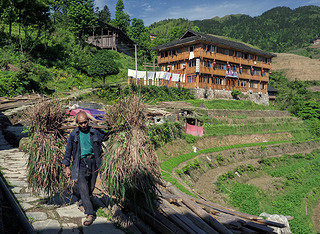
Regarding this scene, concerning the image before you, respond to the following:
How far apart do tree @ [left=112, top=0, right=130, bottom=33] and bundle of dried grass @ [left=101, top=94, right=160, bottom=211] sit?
2267 inches

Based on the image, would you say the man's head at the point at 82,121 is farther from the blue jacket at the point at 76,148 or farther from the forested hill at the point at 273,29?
the forested hill at the point at 273,29

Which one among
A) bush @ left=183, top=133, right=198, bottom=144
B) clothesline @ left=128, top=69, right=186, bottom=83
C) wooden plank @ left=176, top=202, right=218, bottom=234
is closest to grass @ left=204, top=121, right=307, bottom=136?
bush @ left=183, top=133, right=198, bottom=144

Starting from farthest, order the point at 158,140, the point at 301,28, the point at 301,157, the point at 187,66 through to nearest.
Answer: the point at 301,28, the point at 187,66, the point at 301,157, the point at 158,140

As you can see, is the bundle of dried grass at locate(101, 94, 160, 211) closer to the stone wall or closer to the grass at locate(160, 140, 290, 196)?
the grass at locate(160, 140, 290, 196)

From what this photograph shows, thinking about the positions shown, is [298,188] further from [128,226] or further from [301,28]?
[301,28]

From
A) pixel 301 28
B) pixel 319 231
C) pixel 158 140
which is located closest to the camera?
pixel 319 231

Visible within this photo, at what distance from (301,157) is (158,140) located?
1831 cm

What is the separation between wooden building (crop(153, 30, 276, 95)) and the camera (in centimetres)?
3409

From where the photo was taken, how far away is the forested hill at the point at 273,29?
120 metres

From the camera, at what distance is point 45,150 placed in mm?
4762

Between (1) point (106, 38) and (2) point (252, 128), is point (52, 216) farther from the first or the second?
(1) point (106, 38)

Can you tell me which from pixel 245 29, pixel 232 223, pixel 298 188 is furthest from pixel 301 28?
pixel 232 223

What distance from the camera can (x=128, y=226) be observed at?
4219 mm

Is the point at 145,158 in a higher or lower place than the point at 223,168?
higher
